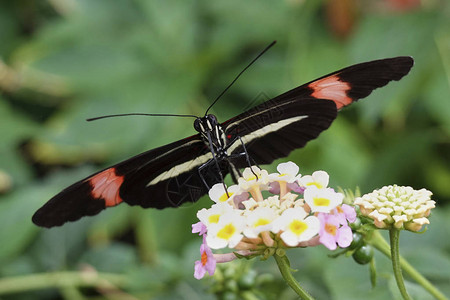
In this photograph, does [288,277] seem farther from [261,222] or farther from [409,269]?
[409,269]

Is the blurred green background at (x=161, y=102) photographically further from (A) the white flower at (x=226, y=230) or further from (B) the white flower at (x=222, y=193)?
(A) the white flower at (x=226, y=230)

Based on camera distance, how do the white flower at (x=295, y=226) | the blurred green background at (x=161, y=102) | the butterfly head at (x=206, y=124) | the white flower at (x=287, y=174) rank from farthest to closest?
the blurred green background at (x=161, y=102), the butterfly head at (x=206, y=124), the white flower at (x=287, y=174), the white flower at (x=295, y=226)

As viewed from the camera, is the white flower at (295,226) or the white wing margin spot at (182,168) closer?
the white flower at (295,226)

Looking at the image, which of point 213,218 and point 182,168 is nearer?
point 213,218

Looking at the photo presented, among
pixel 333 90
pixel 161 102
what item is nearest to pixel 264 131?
pixel 333 90

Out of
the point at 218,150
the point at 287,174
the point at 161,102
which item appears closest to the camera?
the point at 287,174

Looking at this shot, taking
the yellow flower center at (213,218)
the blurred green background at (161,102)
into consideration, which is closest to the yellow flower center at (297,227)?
the yellow flower center at (213,218)

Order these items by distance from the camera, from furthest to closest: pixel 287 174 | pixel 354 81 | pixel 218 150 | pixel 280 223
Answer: pixel 218 150, pixel 354 81, pixel 287 174, pixel 280 223
